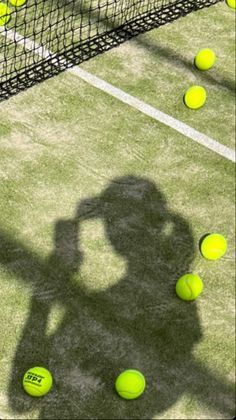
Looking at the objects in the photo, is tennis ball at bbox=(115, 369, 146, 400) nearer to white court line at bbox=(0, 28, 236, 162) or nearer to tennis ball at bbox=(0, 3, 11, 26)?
white court line at bbox=(0, 28, 236, 162)

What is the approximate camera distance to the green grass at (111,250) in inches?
262

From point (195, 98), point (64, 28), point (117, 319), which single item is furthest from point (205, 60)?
point (117, 319)

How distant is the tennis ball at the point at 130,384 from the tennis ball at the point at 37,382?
0.54 metres

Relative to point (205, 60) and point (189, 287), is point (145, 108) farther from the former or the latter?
point (189, 287)

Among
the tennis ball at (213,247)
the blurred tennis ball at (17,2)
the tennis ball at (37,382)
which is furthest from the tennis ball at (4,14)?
the tennis ball at (37,382)

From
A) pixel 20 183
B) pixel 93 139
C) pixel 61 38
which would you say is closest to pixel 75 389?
pixel 20 183

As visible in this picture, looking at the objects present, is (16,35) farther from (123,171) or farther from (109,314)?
(109,314)

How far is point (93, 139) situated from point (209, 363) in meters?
3.00

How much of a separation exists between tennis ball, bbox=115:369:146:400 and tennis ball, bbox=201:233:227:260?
1393 millimetres

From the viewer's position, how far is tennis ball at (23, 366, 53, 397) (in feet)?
21.4

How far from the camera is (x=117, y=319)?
709 cm

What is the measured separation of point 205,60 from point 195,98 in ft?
2.46

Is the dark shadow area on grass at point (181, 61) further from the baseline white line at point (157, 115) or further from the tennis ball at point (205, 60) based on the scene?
the baseline white line at point (157, 115)

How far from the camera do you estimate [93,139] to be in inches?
346
